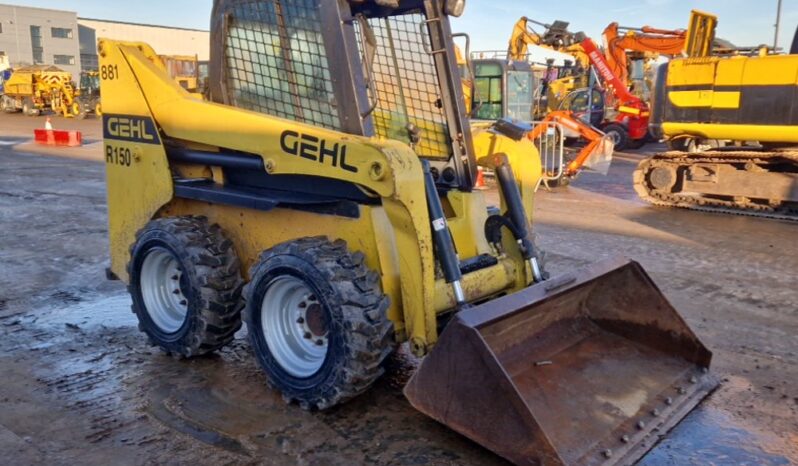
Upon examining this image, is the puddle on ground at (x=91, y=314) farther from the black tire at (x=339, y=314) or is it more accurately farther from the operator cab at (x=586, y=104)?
the operator cab at (x=586, y=104)

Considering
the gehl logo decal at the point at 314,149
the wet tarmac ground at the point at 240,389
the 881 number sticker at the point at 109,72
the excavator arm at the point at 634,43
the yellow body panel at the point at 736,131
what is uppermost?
the excavator arm at the point at 634,43

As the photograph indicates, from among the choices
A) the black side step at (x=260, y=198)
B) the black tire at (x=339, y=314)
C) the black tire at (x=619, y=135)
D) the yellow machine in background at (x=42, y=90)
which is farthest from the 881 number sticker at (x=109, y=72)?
the yellow machine in background at (x=42, y=90)

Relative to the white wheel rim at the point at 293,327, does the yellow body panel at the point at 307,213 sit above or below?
above

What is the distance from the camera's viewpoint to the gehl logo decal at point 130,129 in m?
4.59

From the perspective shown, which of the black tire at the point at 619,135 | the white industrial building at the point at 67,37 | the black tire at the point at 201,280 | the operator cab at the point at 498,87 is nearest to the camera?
the black tire at the point at 201,280

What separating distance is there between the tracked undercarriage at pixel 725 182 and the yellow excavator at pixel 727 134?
0.5 inches

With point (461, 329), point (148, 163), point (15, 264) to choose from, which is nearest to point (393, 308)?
point (461, 329)

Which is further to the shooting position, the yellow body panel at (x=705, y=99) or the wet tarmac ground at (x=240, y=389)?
the yellow body panel at (x=705, y=99)

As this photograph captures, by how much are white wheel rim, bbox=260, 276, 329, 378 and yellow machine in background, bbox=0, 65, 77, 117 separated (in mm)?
32098

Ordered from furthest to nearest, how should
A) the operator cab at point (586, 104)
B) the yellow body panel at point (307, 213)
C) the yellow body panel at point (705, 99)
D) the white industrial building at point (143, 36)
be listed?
the white industrial building at point (143, 36) < the operator cab at point (586, 104) < the yellow body panel at point (705, 99) < the yellow body panel at point (307, 213)

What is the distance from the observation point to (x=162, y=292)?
468 cm

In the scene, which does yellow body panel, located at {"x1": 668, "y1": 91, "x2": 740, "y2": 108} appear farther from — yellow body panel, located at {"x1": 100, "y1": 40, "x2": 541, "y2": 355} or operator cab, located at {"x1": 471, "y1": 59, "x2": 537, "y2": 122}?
yellow body panel, located at {"x1": 100, "y1": 40, "x2": 541, "y2": 355}

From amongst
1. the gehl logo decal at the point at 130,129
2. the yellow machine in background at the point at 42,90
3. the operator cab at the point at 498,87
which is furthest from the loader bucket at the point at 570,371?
the yellow machine in background at the point at 42,90

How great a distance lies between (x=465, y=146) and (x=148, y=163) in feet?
6.80
